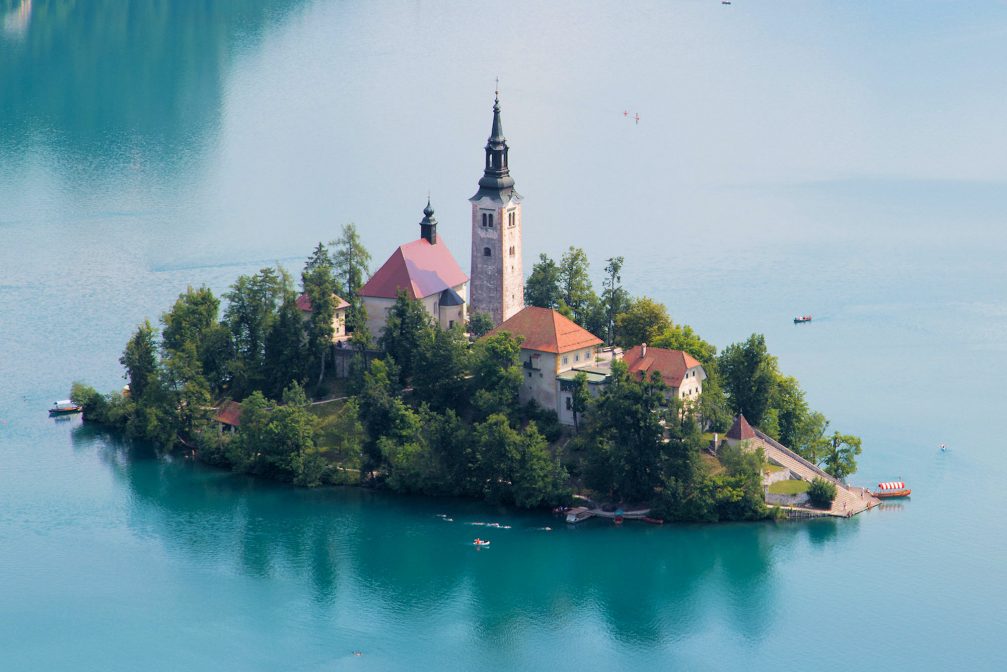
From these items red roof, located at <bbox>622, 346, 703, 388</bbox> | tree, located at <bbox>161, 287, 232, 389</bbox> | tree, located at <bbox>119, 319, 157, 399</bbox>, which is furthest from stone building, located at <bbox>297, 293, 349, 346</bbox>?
red roof, located at <bbox>622, 346, 703, 388</bbox>

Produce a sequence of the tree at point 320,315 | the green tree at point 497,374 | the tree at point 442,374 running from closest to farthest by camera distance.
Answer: the green tree at point 497,374
the tree at point 442,374
the tree at point 320,315

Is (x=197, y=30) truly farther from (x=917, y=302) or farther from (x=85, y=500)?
(x=85, y=500)

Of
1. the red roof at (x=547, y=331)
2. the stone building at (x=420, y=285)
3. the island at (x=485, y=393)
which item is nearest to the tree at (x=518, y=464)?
the island at (x=485, y=393)

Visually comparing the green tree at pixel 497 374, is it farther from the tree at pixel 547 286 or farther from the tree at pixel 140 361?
the tree at pixel 140 361

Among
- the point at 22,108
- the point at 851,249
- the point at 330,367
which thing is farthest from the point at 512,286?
the point at 22,108

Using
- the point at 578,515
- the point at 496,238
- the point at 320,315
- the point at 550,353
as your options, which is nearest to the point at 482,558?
the point at 578,515
